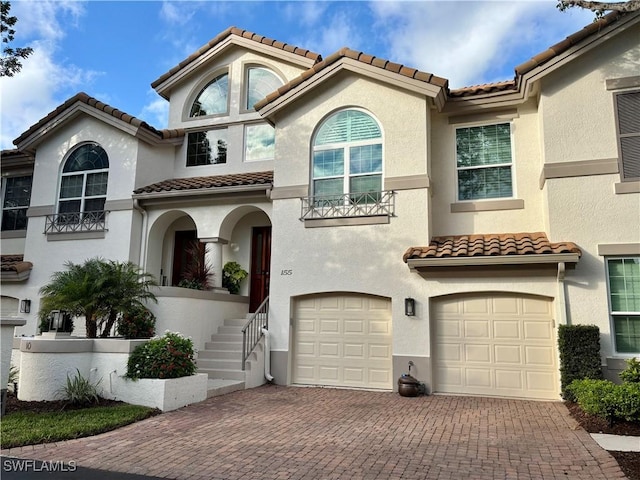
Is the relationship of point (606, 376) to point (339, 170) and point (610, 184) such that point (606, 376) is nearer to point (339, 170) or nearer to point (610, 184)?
point (610, 184)

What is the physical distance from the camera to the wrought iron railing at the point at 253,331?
1149 centimetres

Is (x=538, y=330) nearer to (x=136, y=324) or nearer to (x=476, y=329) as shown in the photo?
(x=476, y=329)

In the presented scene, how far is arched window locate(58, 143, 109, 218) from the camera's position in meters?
15.2

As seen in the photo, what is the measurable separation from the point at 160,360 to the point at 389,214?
6.08 meters

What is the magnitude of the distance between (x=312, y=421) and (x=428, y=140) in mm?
7333

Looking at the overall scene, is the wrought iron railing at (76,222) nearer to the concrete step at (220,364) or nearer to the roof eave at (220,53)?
the roof eave at (220,53)

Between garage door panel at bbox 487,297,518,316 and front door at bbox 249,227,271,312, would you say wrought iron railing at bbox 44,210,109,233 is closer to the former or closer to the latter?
front door at bbox 249,227,271,312

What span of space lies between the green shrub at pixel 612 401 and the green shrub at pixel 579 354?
3.68 ft

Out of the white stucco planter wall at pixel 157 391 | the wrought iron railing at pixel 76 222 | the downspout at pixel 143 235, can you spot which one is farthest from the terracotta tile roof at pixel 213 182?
the white stucco planter wall at pixel 157 391

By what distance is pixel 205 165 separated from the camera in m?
16.0

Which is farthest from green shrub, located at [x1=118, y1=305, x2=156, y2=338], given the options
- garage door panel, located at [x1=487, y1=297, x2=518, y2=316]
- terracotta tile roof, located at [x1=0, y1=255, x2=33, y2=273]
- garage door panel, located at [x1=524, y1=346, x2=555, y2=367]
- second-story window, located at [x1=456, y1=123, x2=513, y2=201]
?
garage door panel, located at [x1=524, y1=346, x2=555, y2=367]

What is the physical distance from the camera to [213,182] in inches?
564

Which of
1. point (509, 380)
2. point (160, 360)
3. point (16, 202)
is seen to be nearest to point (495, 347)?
point (509, 380)

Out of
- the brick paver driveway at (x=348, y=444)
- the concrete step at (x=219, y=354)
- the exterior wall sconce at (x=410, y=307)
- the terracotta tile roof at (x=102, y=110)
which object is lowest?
the brick paver driveway at (x=348, y=444)
